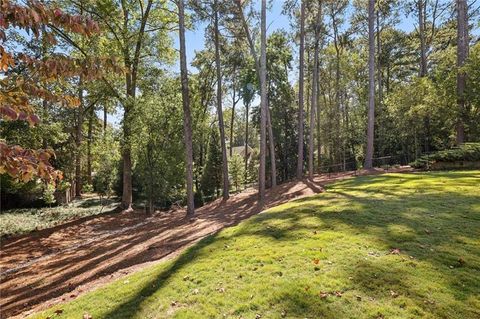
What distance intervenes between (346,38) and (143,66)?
62.3 feet

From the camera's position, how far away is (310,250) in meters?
5.64

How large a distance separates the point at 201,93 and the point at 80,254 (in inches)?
782

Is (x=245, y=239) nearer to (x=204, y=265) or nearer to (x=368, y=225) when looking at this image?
(x=204, y=265)

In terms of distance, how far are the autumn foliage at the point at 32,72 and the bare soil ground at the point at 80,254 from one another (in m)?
4.75

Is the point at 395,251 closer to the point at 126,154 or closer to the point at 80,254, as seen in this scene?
the point at 80,254

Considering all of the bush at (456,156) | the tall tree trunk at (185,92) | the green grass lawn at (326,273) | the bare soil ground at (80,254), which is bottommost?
the bare soil ground at (80,254)

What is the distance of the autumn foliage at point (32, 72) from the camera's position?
2.07m

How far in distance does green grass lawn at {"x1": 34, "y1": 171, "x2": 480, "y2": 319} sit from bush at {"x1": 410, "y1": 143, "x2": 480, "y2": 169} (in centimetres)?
766

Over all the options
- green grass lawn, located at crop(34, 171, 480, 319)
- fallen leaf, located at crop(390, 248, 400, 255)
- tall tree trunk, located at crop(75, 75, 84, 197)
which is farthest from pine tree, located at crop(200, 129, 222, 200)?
fallen leaf, located at crop(390, 248, 400, 255)

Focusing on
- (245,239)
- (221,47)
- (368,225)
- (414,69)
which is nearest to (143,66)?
(221,47)

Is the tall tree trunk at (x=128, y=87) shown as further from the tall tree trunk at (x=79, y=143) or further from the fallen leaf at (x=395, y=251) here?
the fallen leaf at (x=395, y=251)

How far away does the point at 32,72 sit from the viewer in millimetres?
2688

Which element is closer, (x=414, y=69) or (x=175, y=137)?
(x=175, y=137)

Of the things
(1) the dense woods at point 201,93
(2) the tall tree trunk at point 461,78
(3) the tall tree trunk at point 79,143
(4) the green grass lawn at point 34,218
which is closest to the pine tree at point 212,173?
(1) the dense woods at point 201,93
